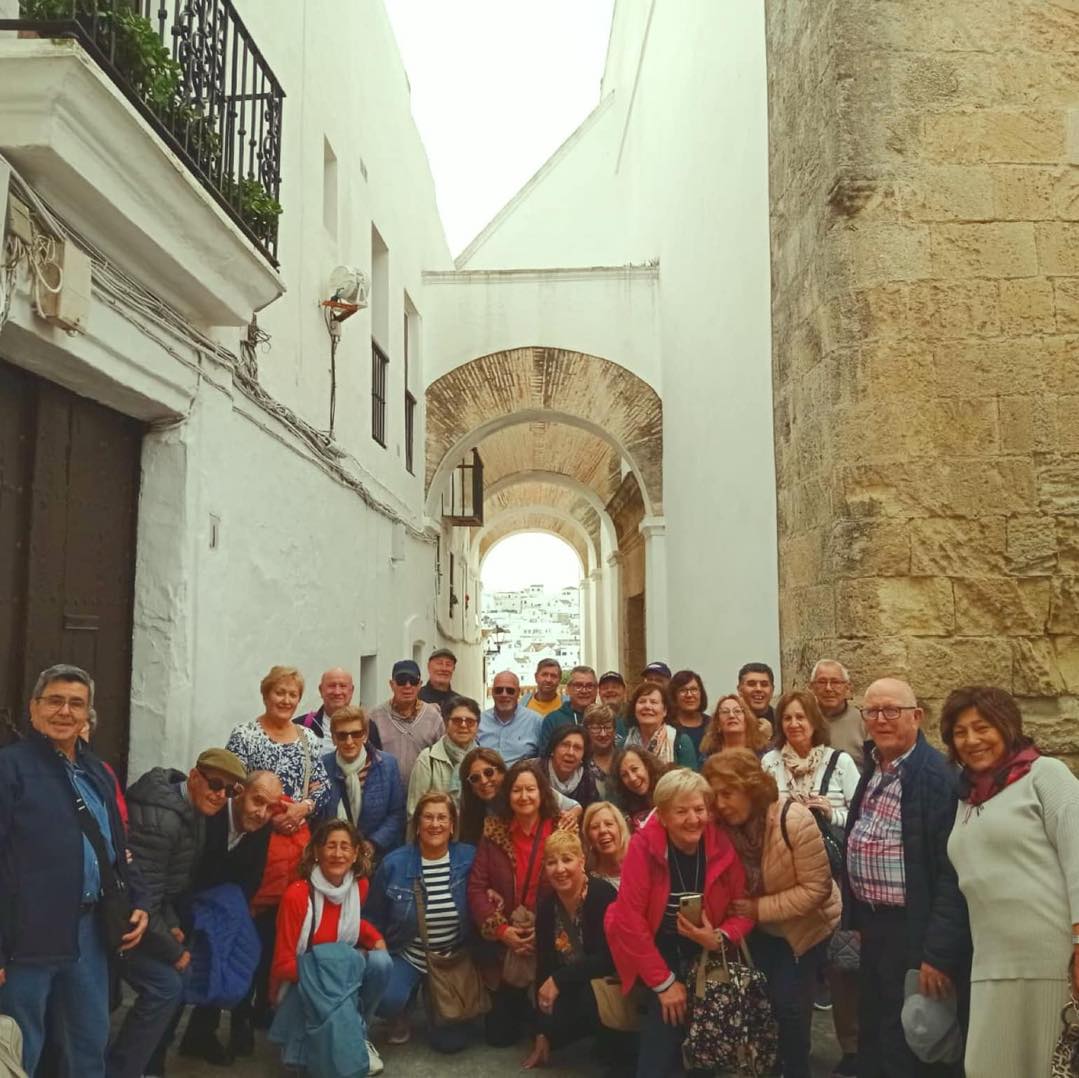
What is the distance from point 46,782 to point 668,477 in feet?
26.8

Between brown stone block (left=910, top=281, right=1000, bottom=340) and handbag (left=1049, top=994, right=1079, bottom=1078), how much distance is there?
2884mm

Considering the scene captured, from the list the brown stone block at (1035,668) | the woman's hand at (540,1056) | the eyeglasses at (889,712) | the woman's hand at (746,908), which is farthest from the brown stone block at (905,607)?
the woman's hand at (540,1056)

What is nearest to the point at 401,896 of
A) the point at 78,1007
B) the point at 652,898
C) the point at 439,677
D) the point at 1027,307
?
the point at 652,898

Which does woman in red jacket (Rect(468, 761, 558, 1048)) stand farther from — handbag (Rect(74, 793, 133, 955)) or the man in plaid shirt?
handbag (Rect(74, 793, 133, 955))

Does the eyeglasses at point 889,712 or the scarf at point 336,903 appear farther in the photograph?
the scarf at point 336,903

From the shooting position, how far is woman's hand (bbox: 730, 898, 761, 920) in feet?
9.45

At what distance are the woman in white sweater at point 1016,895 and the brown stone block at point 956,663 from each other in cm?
175

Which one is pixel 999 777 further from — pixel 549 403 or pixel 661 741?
pixel 549 403

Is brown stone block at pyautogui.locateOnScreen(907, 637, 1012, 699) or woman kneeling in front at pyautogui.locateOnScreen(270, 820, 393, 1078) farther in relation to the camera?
brown stone block at pyautogui.locateOnScreen(907, 637, 1012, 699)

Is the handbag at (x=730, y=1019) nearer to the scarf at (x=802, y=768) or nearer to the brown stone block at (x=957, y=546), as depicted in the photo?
the scarf at (x=802, y=768)

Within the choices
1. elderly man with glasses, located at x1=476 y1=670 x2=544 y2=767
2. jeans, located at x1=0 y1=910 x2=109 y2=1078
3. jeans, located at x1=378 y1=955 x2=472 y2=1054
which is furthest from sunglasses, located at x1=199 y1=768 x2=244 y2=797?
elderly man with glasses, located at x1=476 y1=670 x2=544 y2=767

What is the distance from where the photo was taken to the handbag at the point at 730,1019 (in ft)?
9.05

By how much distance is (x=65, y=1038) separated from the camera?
2611 millimetres

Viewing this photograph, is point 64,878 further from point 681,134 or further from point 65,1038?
point 681,134
